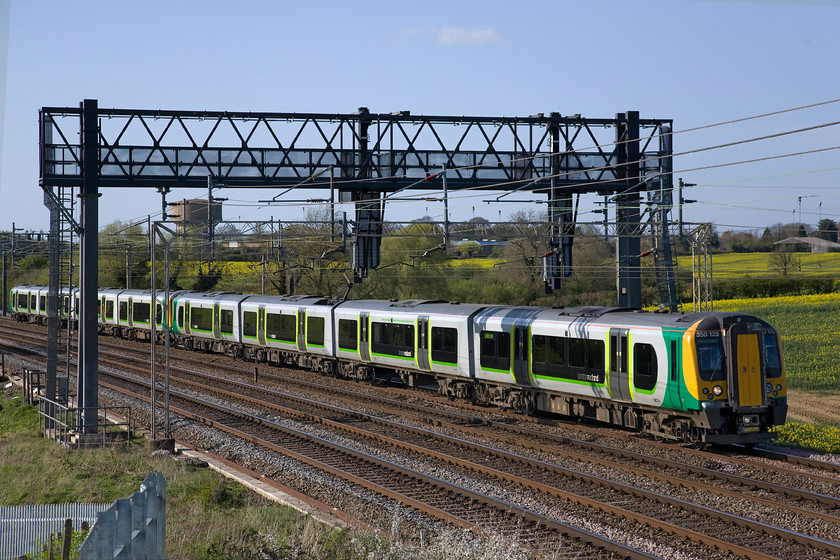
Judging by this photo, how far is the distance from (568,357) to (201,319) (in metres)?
24.8

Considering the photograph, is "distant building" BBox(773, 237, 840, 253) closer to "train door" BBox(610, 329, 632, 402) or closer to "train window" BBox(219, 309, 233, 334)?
"train window" BBox(219, 309, 233, 334)

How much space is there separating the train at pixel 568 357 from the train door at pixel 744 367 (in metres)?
0.02

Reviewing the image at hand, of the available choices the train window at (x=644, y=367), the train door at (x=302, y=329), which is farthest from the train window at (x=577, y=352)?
the train door at (x=302, y=329)

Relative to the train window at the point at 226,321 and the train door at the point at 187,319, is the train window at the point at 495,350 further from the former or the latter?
the train door at the point at 187,319

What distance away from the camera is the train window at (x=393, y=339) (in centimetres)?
2597

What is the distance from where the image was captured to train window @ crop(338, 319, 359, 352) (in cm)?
2897

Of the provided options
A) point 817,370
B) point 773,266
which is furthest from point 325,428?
point 773,266

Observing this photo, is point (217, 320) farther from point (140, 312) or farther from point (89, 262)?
point (89, 262)

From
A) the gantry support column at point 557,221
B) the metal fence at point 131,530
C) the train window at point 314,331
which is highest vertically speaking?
the gantry support column at point 557,221

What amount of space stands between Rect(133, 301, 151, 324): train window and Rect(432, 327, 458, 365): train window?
1013 inches

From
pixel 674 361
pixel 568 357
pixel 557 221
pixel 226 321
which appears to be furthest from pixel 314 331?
pixel 674 361

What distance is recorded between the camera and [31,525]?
10.7 metres

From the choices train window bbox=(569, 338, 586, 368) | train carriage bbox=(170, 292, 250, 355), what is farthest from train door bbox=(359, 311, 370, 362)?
train carriage bbox=(170, 292, 250, 355)

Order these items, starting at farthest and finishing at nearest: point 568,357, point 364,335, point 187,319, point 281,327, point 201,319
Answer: point 187,319 → point 201,319 → point 281,327 → point 364,335 → point 568,357
